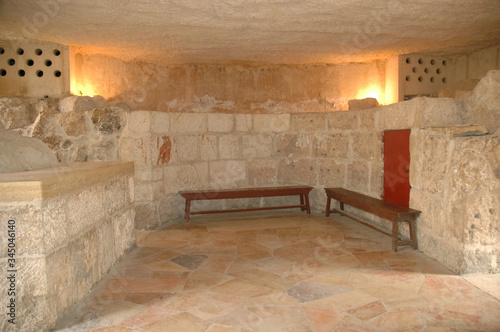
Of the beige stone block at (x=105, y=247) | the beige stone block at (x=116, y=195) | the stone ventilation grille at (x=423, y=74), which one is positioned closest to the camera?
the beige stone block at (x=105, y=247)

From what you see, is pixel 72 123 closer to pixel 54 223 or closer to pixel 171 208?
pixel 171 208

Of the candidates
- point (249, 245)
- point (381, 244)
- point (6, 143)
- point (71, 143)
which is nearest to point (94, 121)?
point (71, 143)

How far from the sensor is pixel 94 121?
4426 mm

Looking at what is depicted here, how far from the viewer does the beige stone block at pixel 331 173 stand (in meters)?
5.45

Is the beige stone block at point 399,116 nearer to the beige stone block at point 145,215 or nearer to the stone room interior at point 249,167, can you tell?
the stone room interior at point 249,167

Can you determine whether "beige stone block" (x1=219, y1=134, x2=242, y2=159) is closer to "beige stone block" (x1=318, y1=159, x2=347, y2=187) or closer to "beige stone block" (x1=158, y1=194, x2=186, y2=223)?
"beige stone block" (x1=158, y1=194, x2=186, y2=223)

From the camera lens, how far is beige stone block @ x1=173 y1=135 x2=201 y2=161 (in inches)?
206

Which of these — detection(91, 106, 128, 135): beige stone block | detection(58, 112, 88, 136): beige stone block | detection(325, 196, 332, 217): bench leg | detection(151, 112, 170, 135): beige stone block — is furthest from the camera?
detection(325, 196, 332, 217): bench leg

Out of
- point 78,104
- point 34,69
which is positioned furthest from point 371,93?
point 34,69

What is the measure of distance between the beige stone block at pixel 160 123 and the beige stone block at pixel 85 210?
2.07 meters

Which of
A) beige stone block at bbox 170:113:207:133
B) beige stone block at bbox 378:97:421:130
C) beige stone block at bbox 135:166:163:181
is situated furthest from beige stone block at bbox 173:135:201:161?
beige stone block at bbox 378:97:421:130

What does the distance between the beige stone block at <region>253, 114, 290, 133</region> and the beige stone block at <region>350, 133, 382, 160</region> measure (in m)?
1.20

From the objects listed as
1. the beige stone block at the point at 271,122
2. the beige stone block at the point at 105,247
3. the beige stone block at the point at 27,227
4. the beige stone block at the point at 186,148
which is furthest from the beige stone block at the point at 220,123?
the beige stone block at the point at 27,227

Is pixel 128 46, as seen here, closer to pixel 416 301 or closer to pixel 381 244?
pixel 381 244
